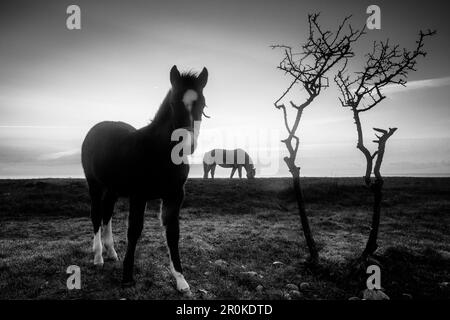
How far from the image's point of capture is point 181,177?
569 cm

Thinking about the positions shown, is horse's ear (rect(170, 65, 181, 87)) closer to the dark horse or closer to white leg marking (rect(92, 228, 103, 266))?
the dark horse

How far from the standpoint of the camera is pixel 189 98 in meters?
5.04

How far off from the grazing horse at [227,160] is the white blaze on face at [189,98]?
26082 millimetres

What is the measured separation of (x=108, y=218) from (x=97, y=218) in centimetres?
25

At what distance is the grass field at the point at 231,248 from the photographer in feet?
20.2

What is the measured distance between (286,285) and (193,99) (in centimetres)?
433

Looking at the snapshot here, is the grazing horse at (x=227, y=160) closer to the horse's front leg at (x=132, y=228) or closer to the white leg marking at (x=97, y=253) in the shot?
the white leg marking at (x=97, y=253)

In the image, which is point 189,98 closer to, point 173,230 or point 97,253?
point 173,230

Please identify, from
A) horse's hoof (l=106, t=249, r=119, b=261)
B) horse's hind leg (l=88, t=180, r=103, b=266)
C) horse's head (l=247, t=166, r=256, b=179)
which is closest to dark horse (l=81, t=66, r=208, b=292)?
horse's hind leg (l=88, t=180, r=103, b=266)

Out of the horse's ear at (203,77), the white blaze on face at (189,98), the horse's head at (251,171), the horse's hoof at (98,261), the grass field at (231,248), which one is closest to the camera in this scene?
the white blaze on face at (189,98)

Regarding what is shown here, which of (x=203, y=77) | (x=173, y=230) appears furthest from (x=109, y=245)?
(x=203, y=77)

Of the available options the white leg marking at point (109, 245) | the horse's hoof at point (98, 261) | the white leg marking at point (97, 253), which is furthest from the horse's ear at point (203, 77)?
the horse's hoof at point (98, 261)
